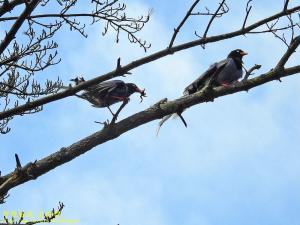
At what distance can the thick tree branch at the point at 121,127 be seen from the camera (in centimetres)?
573

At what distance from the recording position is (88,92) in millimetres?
7316

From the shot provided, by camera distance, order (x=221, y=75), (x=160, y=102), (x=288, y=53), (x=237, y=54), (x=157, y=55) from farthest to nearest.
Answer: (x=237, y=54) → (x=221, y=75) → (x=160, y=102) → (x=288, y=53) → (x=157, y=55)

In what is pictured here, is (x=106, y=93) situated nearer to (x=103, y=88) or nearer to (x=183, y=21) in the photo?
(x=103, y=88)

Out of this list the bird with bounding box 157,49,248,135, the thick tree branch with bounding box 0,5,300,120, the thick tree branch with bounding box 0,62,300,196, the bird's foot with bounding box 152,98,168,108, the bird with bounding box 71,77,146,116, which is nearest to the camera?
the thick tree branch with bounding box 0,5,300,120

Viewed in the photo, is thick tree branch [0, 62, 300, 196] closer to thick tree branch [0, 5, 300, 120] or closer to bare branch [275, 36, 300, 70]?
Answer: bare branch [275, 36, 300, 70]

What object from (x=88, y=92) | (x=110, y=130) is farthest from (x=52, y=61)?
(x=110, y=130)

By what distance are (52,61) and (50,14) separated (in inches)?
34.2

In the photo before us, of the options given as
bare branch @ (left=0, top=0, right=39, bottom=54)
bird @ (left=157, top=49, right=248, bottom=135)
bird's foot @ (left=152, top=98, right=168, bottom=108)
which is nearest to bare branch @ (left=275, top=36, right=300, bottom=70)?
bird's foot @ (left=152, top=98, right=168, bottom=108)

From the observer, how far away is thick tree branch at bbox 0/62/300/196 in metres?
5.73

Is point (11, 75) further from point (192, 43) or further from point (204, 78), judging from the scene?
point (192, 43)

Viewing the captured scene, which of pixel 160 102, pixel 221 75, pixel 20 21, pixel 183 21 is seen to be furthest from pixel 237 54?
pixel 20 21

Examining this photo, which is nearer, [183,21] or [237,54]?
[183,21]

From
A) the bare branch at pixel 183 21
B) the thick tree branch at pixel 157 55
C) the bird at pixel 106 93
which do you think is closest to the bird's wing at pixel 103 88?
the bird at pixel 106 93

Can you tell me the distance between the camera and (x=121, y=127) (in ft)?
19.4
